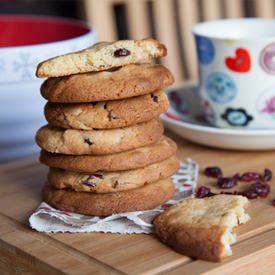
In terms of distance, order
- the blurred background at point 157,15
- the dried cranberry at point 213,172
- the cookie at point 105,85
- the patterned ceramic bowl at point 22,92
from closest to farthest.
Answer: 1. the cookie at point 105,85
2. the dried cranberry at point 213,172
3. the patterned ceramic bowl at point 22,92
4. the blurred background at point 157,15

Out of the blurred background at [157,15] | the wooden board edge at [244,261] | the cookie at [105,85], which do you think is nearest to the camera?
the wooden board edge at [244,261]

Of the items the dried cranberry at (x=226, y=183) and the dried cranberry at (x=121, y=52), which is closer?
the dried cranberry at (x=121, y=52)

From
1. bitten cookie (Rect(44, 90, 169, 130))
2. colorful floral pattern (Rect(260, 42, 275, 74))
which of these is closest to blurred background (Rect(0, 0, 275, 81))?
colorful floral pattern (Rect(260, 42, 275, 74))

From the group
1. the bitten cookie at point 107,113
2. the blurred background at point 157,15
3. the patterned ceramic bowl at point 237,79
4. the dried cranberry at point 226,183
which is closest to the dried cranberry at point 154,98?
the bitten cookie at point 107,113

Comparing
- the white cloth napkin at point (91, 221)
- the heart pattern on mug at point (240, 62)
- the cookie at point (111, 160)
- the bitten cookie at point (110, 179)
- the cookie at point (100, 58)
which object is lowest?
the white cloth napkin at point (91, 221)

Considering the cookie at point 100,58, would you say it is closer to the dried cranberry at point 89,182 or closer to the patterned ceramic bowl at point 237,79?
the dried cranberry at point 89,182

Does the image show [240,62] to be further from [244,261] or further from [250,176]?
[244,261]

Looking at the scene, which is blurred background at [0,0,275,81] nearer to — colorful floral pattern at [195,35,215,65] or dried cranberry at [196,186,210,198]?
colorful floral pattern at [195,35,215,65]
